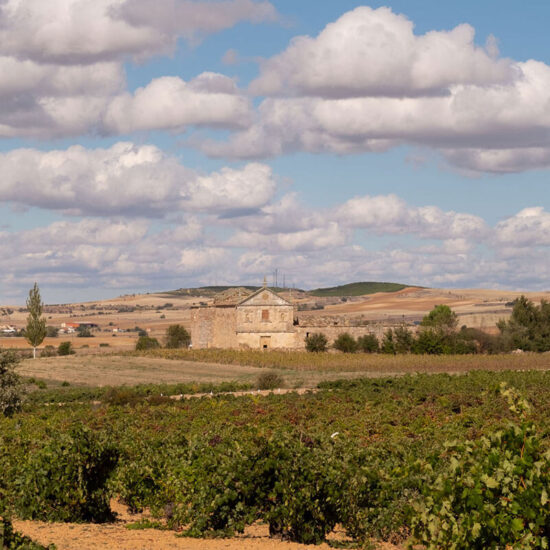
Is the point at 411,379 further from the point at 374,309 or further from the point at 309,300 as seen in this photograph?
the point at 309,300

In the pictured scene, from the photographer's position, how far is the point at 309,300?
19962 cm

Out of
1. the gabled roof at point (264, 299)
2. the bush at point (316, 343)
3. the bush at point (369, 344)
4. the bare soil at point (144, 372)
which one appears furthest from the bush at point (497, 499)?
the gabled roof at point (264, 299)

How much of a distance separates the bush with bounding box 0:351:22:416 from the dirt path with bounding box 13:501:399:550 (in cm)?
1471

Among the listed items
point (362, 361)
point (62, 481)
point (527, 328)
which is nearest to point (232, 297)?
point (362, 361)

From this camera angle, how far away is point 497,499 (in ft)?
25.7

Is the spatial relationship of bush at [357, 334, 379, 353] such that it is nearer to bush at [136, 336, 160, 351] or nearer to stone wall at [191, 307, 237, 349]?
stone wall at [191, 307, 237, 349]

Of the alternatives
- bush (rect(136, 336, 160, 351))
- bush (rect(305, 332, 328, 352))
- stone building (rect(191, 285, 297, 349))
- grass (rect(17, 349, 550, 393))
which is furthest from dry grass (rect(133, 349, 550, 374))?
bush (rect(136, 336, 160, 351))

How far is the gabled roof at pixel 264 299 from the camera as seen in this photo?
75.1 metres

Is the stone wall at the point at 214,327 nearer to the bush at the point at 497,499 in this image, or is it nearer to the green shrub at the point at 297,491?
the green shrub at the point at 297,491

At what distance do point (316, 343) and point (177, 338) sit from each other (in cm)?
2159

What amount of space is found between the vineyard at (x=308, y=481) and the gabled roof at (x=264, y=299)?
48311mm

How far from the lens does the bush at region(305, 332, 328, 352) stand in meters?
74.2

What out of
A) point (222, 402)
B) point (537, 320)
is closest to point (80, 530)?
point (222, 402)

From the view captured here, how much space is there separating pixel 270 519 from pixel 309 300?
18673 cm
